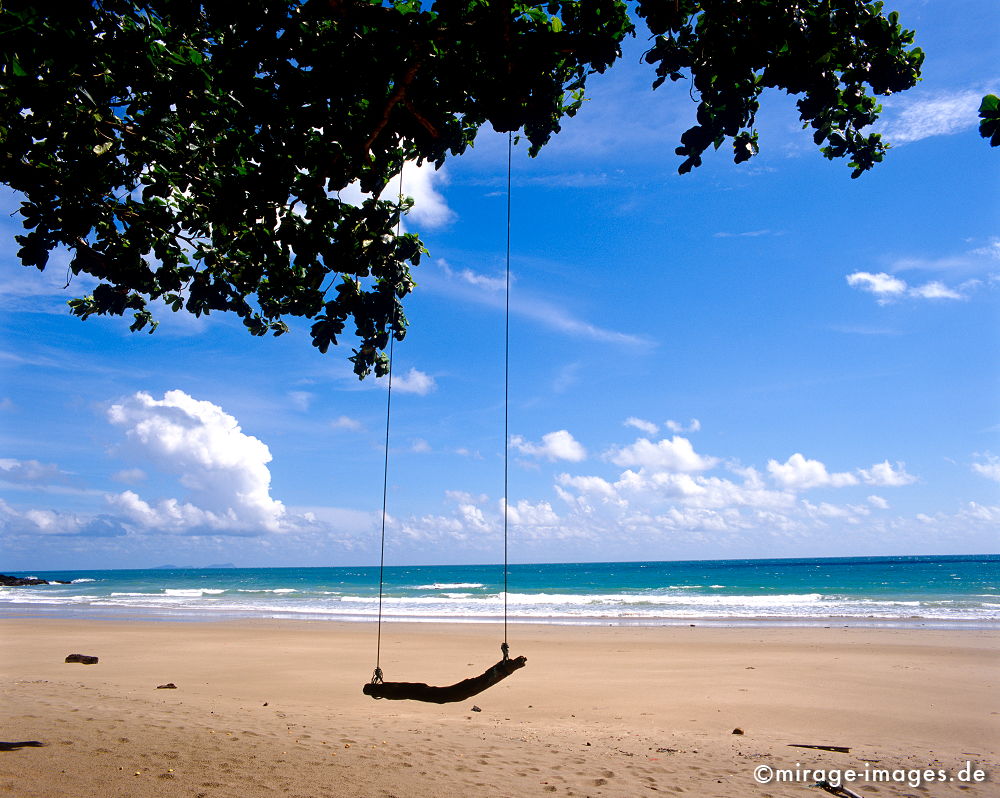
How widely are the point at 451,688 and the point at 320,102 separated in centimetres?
382

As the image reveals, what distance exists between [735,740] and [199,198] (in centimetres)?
706

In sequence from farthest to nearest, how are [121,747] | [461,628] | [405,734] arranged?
[461,628] < [405,734] < [121,747]

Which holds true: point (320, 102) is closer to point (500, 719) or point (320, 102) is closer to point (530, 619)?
point (500, 719)

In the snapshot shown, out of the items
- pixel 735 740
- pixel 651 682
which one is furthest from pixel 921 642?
pixel 735 740

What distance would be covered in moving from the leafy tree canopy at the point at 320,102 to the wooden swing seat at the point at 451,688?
2.32 meters

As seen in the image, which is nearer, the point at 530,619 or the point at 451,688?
the point at 451,688

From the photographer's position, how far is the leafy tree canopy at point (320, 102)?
10.5 ft

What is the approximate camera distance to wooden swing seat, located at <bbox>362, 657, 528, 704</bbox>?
4516 mm

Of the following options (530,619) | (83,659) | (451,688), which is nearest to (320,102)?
(451,688)

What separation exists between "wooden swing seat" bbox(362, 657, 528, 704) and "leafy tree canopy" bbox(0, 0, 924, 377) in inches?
91.5

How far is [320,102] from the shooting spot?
11.7ft

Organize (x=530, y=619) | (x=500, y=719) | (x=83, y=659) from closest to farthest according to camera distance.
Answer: (x=500, y=719) → (x=83, y=659) → (x=530, y=619)

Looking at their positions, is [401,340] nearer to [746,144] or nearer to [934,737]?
[746,144]

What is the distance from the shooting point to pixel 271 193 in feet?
12.5
